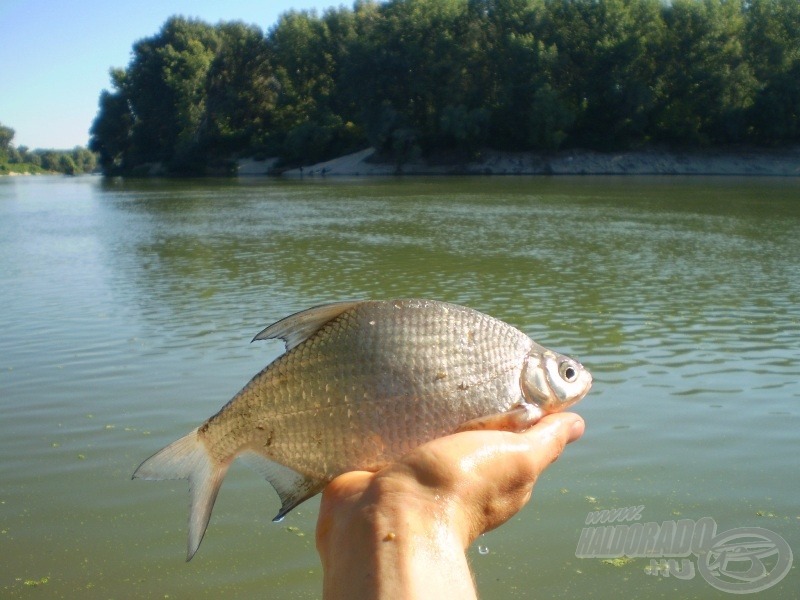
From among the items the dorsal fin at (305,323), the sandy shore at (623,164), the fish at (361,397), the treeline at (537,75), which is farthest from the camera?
the treeline at (537,75)

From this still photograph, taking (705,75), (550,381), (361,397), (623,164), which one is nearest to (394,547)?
(361,397)

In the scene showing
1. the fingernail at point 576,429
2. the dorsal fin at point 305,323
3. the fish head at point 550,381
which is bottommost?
the fingernail at point 576,429

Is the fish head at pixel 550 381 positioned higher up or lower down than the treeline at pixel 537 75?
lower down

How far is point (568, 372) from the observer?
8.11 feet

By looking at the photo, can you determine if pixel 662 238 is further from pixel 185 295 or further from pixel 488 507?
pixel 488 507

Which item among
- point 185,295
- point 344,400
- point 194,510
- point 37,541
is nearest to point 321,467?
point 344,400

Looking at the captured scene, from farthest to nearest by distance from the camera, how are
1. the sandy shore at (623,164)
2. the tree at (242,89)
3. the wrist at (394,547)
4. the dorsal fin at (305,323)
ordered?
the tree at (242,89), the sandy shore at (623,164), the dorsal fin at (305,323), the wrist at (394,547)

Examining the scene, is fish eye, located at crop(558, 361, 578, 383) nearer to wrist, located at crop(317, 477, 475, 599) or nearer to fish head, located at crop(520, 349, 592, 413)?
fish head, located at crop(520, 349, 592, 413)

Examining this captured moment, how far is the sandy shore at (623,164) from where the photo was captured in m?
63.2

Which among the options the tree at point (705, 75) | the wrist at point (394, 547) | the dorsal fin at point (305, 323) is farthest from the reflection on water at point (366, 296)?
the tree at point (705, 75)

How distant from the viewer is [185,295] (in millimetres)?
16125

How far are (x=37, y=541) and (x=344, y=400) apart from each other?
16.5 ft

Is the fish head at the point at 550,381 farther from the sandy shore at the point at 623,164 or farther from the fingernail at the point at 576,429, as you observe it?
the sandy shore at the point at 623,164

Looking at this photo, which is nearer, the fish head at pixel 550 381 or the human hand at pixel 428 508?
the human hand at pixel 428 508
